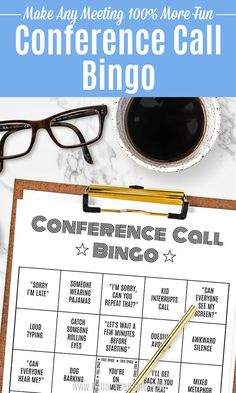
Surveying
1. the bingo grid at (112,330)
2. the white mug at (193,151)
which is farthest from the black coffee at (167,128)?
the bingo grid at (112,330)

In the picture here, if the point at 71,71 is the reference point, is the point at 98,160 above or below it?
below

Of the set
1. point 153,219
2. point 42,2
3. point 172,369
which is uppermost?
point 42,2

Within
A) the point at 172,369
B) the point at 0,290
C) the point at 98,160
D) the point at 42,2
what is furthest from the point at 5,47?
the point at 172,369

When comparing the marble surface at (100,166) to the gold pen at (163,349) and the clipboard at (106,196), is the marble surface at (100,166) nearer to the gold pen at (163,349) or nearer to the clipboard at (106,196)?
the clipboard at (106,196)

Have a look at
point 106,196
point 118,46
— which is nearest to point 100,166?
point 106,196

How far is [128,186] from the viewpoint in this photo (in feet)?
2.27

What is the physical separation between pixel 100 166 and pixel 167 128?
0.28 feet

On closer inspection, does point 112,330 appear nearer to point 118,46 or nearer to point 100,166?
point 100,166

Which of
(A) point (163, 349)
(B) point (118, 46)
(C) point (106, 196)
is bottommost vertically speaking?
(A) point (163, 349)

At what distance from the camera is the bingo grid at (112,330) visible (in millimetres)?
683

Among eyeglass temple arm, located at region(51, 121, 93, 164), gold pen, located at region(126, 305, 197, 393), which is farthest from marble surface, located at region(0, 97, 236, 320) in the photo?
gold pen, located at region(126, 305, 197, 393)

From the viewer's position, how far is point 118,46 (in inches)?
28.6

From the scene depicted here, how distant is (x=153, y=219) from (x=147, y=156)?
0.07 m

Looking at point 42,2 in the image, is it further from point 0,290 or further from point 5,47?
point 0,290
